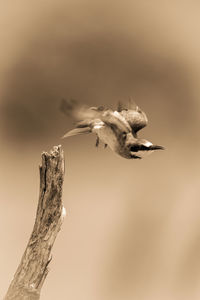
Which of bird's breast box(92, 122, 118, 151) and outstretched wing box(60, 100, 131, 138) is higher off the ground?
outstretched wing box(60, 100, 131, 138)

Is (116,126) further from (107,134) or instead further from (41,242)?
(41,242)

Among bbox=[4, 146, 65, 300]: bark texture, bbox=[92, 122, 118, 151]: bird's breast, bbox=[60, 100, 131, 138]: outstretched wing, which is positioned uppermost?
bbox=[60, 100, 131, 138]: outstretched wing

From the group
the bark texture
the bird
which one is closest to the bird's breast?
the bird

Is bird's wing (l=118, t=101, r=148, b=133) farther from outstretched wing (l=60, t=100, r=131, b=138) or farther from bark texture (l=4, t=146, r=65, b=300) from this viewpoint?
bark texture (l=4, t=146, r=65, b=300)

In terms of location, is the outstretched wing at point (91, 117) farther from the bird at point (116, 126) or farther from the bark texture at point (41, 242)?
the bark texture at point (41, 242)

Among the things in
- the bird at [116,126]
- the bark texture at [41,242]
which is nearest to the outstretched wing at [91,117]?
the bird at [116,126]

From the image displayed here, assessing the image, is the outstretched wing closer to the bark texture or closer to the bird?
the bird

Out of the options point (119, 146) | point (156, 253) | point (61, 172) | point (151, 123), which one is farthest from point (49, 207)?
point (156, 253)
